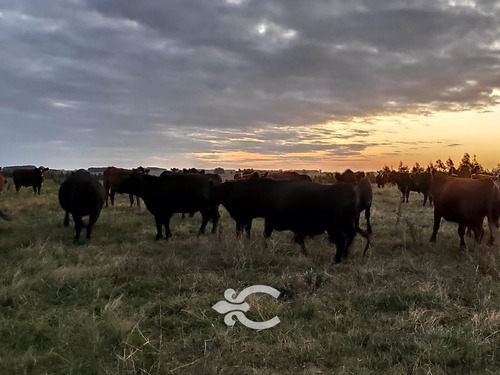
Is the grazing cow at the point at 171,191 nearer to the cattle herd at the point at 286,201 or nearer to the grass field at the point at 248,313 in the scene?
the cattle herd at the point at 286,201

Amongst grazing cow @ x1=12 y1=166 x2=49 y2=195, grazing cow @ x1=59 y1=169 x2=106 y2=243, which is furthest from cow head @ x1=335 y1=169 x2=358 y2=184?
grazing cow @ x1=12 y1=166 x2=49 y2=195

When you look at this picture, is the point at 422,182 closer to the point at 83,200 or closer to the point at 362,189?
the point at 362,189

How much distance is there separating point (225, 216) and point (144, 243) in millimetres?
6857

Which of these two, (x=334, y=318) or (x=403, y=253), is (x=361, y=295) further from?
(x=403, y=253)

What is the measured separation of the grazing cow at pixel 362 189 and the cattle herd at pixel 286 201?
31mm

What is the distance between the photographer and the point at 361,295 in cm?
584

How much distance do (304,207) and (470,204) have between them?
378 centimetres

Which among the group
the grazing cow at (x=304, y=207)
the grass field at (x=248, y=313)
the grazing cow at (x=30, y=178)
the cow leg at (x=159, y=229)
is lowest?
the grass field at (x=248, y=313)

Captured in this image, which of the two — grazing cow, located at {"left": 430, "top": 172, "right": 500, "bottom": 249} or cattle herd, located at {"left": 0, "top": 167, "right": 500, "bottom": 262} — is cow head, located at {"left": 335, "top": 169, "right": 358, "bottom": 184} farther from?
grazing cow, located at {"left": 430, "top": 172, "right": 500, "bottom": 249}

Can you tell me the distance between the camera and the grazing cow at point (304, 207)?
8.41 meters

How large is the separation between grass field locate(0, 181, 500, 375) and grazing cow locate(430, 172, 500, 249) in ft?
3.13

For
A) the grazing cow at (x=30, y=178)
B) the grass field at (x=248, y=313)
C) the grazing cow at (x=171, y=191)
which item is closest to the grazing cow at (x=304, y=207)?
the grass field at (x=248, y=313)

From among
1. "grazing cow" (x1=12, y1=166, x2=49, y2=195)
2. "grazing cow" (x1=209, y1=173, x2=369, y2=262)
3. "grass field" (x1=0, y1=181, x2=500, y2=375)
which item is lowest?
"grass field" (x1=0, y1=181, x2=500, y2=375)

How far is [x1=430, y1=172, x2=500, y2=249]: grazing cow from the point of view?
948 centimetres
